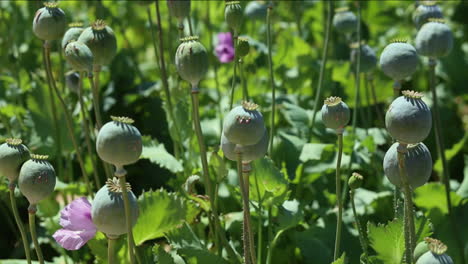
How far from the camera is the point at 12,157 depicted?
1.22 m

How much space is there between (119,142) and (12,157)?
294 mm

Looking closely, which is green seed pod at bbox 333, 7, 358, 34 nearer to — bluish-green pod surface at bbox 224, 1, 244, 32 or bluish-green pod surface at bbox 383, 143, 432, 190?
bluish-green pod surface at bbox 224, 1, 244, 32

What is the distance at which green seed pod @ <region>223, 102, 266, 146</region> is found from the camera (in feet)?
3.47

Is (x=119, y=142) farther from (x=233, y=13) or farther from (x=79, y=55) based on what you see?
(x=233, y=13)

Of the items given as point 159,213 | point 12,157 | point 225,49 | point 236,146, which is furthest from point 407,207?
point 225,49

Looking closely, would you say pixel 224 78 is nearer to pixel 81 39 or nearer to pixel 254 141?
pixel 81 39

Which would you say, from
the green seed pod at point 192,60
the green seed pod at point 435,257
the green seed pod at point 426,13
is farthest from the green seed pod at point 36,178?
the green seed pod at point 426,13

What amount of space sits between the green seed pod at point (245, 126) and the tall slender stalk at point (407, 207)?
22cm

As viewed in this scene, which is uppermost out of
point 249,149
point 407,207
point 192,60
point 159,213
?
point 192,60

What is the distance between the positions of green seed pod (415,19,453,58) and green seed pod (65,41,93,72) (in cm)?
69

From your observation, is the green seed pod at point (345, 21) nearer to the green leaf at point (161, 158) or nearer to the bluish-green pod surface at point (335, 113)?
the green leaf at point (161, 158)

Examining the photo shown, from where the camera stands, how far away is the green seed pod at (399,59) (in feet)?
4.42

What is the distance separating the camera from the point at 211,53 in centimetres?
242

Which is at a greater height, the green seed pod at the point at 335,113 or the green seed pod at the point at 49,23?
the green seed pod at the point at 49,23
